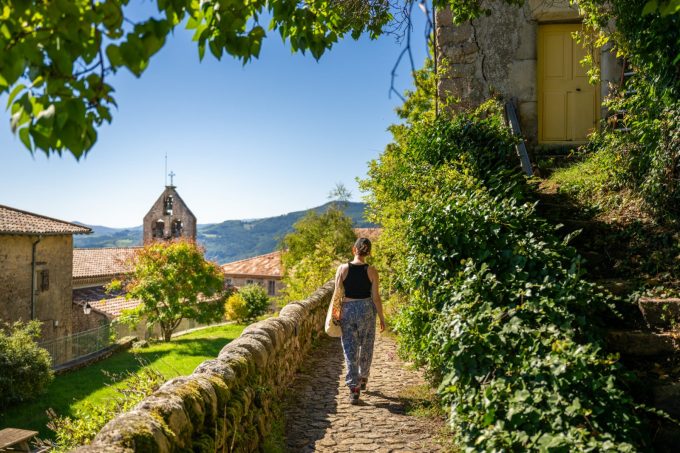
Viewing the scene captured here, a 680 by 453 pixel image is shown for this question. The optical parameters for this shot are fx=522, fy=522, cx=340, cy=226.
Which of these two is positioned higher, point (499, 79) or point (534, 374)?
point (499, 79)

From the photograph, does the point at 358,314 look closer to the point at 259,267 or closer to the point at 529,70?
the point at 529,70

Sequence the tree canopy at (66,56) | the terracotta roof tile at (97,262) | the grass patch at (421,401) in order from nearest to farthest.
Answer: the tree canopy at (66,56) → the grass patch at (421,401) → the terracotta roof tile at (97,262)

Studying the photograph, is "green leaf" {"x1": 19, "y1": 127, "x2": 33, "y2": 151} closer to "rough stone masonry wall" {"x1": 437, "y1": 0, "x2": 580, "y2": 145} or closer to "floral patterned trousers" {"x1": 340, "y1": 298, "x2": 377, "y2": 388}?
"floral patterned trousers" {"x1": 340, "y1": 298, "x2": 377, "y2": 388}

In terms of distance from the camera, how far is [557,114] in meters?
10.6

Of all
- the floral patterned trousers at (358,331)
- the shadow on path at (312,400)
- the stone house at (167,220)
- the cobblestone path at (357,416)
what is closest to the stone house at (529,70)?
the shadow on path at (312,400)

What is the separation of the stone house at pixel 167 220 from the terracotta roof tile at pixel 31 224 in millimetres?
16425

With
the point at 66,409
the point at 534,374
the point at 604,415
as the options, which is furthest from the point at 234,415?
the point at 66,409

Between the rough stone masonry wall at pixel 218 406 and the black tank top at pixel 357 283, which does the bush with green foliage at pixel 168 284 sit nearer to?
the rough stone masonry wall at pixel 218 406

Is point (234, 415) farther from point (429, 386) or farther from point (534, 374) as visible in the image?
point (429, 386)

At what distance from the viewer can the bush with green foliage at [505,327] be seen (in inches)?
113

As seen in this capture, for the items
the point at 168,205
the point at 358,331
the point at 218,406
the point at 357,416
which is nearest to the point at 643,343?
the point at 357,416

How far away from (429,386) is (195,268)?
22566 millimetres

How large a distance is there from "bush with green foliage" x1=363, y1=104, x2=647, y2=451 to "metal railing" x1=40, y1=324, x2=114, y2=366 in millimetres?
19814

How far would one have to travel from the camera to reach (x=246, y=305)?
3300 centimetres
